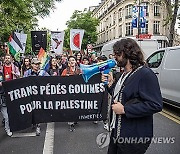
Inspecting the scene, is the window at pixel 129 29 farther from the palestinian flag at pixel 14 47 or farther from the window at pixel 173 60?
the window at pixel 173 60

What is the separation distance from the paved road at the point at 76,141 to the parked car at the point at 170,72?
1.01 m

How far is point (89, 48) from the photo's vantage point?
17.5m

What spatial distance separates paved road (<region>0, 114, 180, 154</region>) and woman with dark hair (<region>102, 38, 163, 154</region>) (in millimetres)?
2134

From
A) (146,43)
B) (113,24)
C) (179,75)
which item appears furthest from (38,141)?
(113,24)

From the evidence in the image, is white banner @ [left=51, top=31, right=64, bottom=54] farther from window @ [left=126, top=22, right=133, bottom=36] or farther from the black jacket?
window @ [left=126, top=22, right=133, bottom=36]

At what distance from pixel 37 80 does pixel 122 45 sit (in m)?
3.34

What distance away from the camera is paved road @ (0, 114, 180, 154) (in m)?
4.36

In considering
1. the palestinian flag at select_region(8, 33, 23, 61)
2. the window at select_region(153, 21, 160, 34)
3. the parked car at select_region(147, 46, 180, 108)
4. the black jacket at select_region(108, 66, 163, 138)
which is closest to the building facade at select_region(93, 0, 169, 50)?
the window at select_region(153, 21, 160, 34)

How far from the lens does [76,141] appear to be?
4844 millimetres

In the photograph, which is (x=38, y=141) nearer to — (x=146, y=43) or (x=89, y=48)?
(x=89, y=48)

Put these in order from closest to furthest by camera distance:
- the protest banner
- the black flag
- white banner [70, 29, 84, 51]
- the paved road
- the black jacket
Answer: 1. the black jacket
2. the paved road
3. the protest banner
4. white banner [70, 29, 84, 51]
5. the black flag

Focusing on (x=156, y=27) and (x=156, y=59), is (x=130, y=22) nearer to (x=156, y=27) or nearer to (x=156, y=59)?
(x=156, y=27)

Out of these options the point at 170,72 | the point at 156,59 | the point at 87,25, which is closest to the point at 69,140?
the point at 170,72

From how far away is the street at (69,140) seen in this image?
4367 mm
